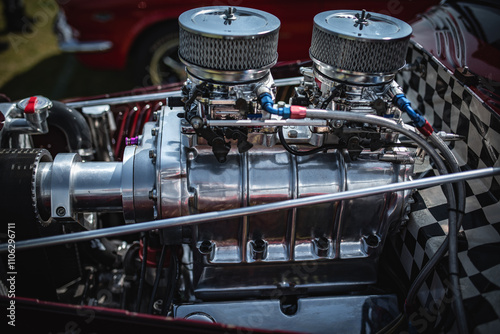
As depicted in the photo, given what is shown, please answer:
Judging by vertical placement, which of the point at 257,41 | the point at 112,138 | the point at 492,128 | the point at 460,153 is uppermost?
the point at 257,41

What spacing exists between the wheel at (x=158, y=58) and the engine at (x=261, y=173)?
2381 mm

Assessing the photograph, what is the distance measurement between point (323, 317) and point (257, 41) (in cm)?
95

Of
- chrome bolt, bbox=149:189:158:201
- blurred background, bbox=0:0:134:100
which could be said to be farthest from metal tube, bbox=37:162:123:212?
blurred background, bbox=0:0:134:100

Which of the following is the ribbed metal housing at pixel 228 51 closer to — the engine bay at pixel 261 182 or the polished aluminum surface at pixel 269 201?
the engine bay at pixel 261 182

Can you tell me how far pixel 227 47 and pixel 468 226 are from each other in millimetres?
1027

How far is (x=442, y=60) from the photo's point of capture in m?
1.84

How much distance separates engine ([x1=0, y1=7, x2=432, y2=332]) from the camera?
1316 mm

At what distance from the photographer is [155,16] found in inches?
144

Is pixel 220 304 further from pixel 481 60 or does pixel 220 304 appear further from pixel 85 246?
pixel 481 60

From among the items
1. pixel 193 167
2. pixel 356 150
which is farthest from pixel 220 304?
pixel 356 150

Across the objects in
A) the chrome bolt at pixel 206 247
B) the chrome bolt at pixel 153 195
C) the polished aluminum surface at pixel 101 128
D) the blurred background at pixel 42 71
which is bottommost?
the blurred background at pixel 42 71

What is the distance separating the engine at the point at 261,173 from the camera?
1316 millimetres

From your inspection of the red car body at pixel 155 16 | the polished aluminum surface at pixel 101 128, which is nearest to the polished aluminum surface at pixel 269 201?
the polished aluminum surface at pixel 101 128

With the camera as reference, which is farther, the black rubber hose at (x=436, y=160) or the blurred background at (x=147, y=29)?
the blurred background at (x=147, y=29)
